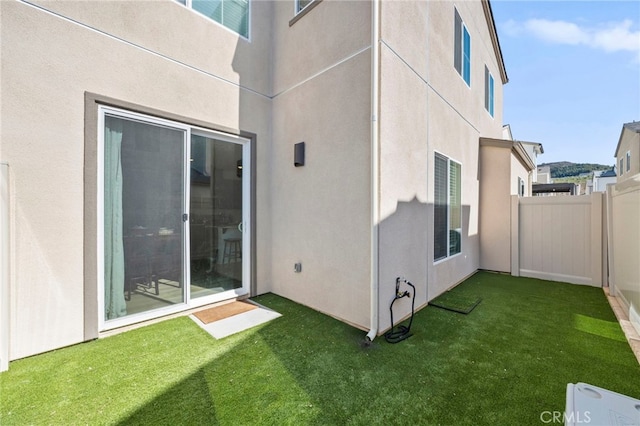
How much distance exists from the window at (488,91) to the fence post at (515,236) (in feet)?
10.3

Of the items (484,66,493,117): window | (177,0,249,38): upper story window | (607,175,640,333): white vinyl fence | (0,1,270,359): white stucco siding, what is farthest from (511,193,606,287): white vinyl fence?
(0,1,270,359): white stucco siding

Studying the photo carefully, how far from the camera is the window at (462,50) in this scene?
18.7 feet

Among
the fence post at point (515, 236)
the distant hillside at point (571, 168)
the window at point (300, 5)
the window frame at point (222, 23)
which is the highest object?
the distant hillside at point (571, 168)

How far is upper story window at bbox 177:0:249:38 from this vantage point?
394 cm

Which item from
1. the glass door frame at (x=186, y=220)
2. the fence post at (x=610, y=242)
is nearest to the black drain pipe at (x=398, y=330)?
the glass door frame at (x=186, y=220)

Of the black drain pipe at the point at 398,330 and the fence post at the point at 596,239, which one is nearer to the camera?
the black drain pipe at the point at 398,330

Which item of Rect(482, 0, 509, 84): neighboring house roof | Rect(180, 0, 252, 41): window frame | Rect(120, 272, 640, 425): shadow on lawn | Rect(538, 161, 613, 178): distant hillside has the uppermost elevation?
Rect(538, 161, 613, 178): distant hillside

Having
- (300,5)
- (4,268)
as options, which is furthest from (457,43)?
(4,268)

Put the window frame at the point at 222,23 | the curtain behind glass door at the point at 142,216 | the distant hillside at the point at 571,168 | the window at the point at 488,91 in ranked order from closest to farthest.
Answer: the curtain behind glass door at the point at 142,216
the window frame at the point at 222,23
the window at the point at 488,91
the distant hillside at the point at 571,168

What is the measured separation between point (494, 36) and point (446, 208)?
264 inches

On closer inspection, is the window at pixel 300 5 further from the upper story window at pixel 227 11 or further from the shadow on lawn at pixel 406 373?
the shadow on lawn at pixel 406 373

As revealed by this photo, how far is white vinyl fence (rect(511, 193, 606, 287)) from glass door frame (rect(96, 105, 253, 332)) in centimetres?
603

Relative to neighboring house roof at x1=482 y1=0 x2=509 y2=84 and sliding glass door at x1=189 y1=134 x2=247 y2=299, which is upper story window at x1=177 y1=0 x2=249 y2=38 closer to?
sliding glass door at x1=189 y1=134 x2=247 y2=299

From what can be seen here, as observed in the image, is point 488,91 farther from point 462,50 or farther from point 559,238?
point 559,238
